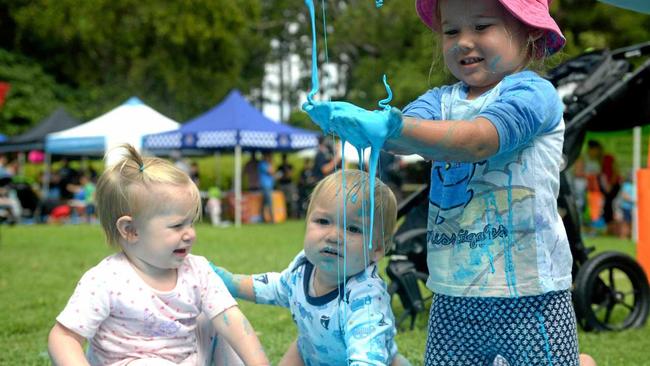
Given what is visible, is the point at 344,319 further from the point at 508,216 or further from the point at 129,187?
the point at 129,187

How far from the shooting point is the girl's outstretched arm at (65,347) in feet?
7.56

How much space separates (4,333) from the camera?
442 cm

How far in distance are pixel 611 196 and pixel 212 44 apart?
18231 millimetres

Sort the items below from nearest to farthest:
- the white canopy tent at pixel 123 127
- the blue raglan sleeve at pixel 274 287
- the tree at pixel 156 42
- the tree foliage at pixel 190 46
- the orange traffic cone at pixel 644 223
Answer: the blue raglan sleeve at pixel 274 287
the orange traffic cone at pixel 644 223
the white canopy tent at pixel 123 127
the tree foliage at pixel 190 46
the tree at pixel 156 42

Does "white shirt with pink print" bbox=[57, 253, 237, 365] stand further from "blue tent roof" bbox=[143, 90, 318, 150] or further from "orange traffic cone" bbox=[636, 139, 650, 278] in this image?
"blue tent roof" bbox=[143, 90, 318, 150]

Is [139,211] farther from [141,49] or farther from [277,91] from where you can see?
[277,91]

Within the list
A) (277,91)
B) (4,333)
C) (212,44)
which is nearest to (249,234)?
(4,333)

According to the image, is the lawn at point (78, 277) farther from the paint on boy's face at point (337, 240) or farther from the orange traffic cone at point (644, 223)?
the paint on boy's face at point (337, 240)

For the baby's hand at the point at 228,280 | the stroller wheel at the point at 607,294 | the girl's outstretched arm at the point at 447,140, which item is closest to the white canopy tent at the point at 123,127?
the stroller wheel at the point at 607,294

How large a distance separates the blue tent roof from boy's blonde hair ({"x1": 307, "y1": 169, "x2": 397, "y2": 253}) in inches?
Answer: 535

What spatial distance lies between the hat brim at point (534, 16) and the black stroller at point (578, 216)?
222cm

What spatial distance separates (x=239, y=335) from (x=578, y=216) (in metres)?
2.73

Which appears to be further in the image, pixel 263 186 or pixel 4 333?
pixel 263 186

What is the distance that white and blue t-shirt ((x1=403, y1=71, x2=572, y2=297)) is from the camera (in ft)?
7.15
